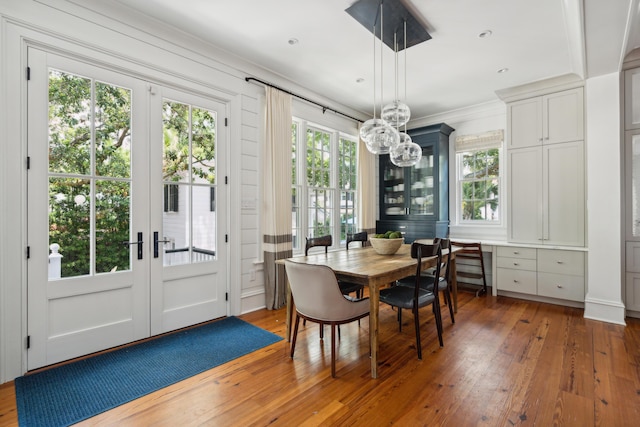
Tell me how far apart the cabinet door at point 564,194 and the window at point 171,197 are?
4.67 metres

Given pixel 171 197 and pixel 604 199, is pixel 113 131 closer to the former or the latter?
pixel 171 197

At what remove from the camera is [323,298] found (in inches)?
88.7

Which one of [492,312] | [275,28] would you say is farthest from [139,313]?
[492,312]

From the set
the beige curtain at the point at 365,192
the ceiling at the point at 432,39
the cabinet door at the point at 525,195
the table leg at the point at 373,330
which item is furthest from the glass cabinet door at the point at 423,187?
the table leg at the point at 373,330

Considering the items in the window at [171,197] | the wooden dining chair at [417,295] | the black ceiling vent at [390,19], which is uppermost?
the black ceiling vent at [390,19]

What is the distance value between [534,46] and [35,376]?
5.44 metres

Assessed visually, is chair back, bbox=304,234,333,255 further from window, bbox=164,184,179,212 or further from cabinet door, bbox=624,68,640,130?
cabinet door, bbox=624,68,640,130

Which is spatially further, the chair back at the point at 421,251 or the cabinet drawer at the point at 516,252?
the cabinet drawer at the point at 516,252

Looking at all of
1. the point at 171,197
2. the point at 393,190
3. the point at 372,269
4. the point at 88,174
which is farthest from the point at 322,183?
the point at 88,174

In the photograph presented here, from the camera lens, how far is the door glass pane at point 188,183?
3.10 meters

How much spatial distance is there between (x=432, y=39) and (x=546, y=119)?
222cm

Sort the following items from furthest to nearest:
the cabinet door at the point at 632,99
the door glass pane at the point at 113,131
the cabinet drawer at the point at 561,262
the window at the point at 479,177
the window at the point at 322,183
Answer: the window at the point at 479,177
the window at the point at 322,183
the cabinet drawer at the point at 561,262
the cabinet door at the point at 632,99
the door glass pane at the point at 113,131

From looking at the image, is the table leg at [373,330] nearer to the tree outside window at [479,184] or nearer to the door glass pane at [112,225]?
the door glass pane at [112,225]

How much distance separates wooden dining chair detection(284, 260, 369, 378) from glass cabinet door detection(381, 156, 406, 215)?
347 cm
